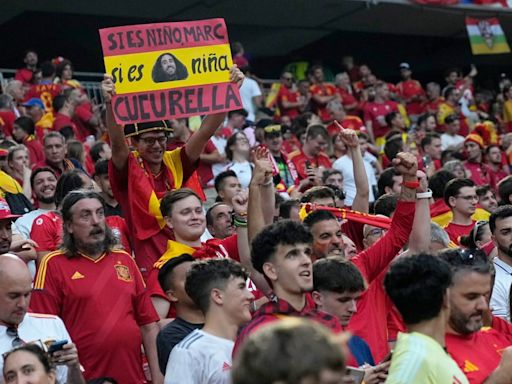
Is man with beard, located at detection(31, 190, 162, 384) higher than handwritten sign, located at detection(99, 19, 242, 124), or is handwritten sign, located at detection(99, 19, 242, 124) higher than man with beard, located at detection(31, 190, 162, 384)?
handwritten sign, located at detection(99, 19, 242, 124)

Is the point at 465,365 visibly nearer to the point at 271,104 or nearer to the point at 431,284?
the point at 431,284

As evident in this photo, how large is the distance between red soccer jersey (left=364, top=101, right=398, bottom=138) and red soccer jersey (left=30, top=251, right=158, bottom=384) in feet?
38.5

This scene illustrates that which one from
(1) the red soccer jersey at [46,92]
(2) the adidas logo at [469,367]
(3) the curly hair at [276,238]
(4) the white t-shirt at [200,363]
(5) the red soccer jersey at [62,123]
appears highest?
(1) the red soccer jersey at [46,92]

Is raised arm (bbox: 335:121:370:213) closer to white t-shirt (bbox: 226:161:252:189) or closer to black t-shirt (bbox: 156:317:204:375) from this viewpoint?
black t-shirt (bbox: 156:317:204:375)

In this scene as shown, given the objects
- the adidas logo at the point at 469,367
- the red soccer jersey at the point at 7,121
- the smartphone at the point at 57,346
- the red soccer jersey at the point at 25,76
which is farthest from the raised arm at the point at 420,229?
the red soccer jersey at the point at 25,76

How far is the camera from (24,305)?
5.25 meters

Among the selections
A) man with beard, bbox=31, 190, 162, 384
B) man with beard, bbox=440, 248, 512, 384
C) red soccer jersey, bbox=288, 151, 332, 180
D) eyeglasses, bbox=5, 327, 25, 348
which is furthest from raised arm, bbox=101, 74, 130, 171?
red soccer jersey, bbox=288, 151, 332, 180

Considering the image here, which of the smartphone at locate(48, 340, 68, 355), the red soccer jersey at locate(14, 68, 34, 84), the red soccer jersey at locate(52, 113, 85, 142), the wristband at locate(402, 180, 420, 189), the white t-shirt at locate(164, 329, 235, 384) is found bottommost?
the white t-shirt at locate(164, 329, 235, 384)

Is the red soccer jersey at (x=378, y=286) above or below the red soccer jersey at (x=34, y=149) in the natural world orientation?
below

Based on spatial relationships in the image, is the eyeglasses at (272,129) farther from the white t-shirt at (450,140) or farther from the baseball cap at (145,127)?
the baseball cap at (145,127)

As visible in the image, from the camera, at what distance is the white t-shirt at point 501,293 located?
6727 mm

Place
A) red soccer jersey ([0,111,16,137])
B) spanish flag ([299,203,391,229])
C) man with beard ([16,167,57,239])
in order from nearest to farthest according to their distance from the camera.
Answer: spanish flag ([299,203,391,229]), man with beard ([16,167,57,239]), red soccer jersey ([0,111,16,137])

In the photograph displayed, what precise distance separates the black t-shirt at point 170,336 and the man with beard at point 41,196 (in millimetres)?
2439

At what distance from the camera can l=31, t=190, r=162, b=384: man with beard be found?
19.7 feet
